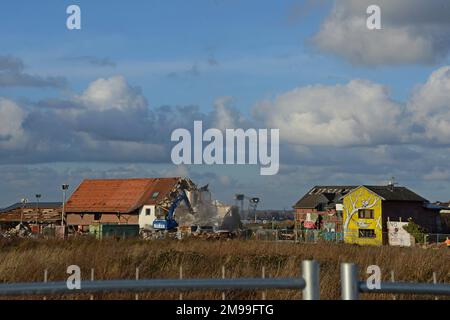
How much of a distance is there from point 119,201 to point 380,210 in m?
32.2

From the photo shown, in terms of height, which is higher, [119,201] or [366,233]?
[119,201]

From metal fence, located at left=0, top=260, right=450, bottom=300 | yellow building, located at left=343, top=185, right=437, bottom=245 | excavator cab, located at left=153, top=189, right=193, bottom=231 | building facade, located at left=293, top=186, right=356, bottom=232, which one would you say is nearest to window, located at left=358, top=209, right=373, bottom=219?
yellow building, located at left=343, top=185, right=437, bottom=245

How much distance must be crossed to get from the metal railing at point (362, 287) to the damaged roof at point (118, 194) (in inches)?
2881

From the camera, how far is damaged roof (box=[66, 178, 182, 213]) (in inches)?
3147

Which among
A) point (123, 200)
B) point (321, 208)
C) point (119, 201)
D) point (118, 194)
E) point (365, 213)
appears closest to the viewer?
point (365, 213)

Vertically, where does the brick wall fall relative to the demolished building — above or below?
below

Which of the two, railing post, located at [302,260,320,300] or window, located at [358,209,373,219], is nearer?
railing post, located at [302,260,320,300]

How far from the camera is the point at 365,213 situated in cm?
7094

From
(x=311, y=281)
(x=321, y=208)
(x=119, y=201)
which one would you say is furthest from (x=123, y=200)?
(x=311, y=281)

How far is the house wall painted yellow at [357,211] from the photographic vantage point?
226ft

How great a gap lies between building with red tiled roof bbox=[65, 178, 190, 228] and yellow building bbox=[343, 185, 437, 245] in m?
22.2

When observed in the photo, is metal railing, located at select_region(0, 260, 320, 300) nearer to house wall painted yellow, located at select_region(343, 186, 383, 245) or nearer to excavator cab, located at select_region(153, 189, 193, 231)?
excavator cab, located at select_region(153, 189, 193, 231)

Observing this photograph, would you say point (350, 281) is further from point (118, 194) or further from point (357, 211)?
point (118, 194)
